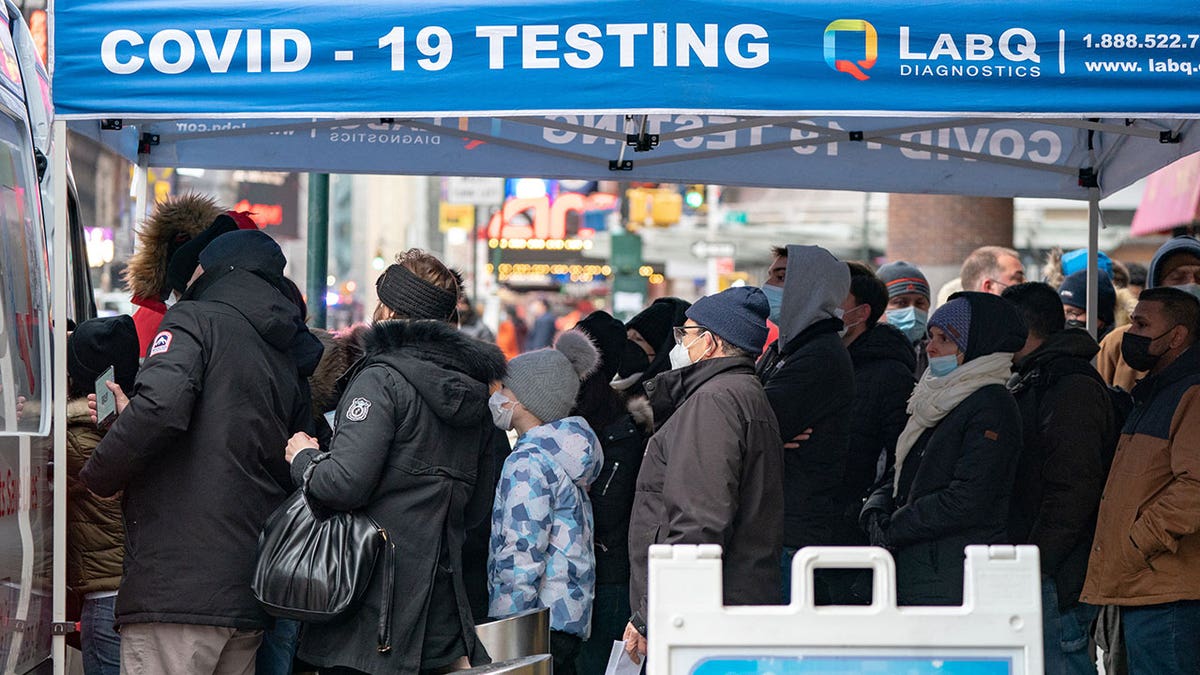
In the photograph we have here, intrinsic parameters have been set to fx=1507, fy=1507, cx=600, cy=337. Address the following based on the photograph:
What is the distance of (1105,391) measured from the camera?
589 centimetres

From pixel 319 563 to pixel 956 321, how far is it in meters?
2.69

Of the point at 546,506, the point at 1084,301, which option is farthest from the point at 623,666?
the point at 1084,301

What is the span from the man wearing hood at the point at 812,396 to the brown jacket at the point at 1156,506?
1004mm

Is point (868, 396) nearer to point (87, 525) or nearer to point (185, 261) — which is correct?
point (185, 261)

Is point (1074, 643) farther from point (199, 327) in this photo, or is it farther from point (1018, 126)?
point (199, 327)

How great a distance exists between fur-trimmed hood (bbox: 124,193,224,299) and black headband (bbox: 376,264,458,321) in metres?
0.96

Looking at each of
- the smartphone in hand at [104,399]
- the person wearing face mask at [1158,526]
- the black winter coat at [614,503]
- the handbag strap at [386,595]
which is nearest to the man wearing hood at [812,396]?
the black winter coat at [614,503]

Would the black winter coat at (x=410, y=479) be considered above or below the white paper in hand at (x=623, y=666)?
above

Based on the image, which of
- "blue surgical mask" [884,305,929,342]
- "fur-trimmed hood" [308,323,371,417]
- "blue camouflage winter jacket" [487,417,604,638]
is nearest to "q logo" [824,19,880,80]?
"blue camouflage winter jacket" [487,417,604,638]

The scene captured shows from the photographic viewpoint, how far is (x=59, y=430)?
4.55 m

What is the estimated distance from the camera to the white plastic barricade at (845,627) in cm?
313

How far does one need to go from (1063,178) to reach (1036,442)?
273 cm

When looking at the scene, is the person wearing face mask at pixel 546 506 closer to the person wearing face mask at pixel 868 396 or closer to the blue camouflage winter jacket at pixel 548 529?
the blue camouflage winter jacket at pixel 548 529

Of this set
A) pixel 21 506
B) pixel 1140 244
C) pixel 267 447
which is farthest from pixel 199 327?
pixel 1140 244
